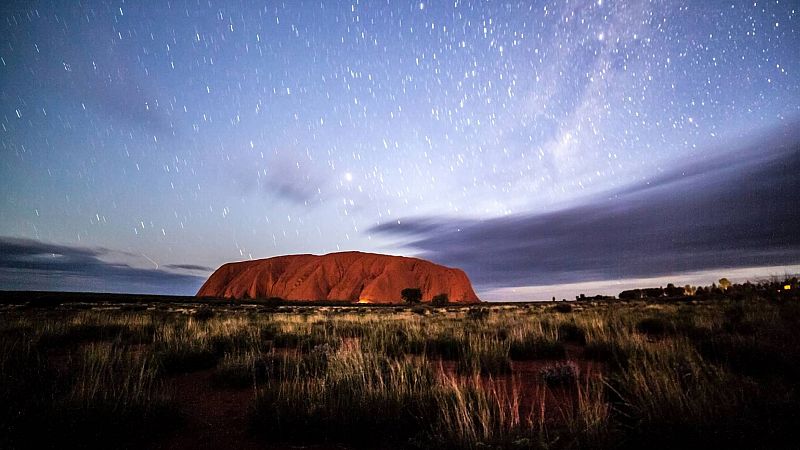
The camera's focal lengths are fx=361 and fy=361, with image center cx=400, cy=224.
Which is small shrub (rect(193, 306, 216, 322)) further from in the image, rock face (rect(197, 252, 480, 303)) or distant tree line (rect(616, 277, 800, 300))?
rock face (rect(197, 252, 480, 303))

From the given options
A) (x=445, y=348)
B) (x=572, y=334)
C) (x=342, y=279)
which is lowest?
(x=572, y=334)

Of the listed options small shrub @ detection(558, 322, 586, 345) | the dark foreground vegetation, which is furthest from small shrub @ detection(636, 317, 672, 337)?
the dark foreground vegetation

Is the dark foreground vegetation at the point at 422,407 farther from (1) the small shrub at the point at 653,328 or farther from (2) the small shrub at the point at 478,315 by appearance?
(2) the small shrub at the point at 478,315

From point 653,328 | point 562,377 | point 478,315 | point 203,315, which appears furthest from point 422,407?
point 203,315

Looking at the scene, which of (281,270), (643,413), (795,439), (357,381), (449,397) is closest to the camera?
(795,439)

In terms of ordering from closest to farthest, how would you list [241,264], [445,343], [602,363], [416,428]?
[416,428] < [602,363] < [445,343] < [241,264]

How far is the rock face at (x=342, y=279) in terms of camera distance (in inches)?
4670

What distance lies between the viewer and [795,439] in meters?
2.78

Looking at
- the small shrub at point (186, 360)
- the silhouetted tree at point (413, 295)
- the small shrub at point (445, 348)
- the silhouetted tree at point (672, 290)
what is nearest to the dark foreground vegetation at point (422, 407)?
the small shrub at point (186, 360)

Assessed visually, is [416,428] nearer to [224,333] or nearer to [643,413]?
[643,413]

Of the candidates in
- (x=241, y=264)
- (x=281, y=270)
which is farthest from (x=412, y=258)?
(x=241, y=264)

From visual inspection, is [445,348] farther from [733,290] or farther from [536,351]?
[733,290]

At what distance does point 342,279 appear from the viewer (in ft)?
411

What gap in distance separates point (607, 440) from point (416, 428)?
183 centimetres
